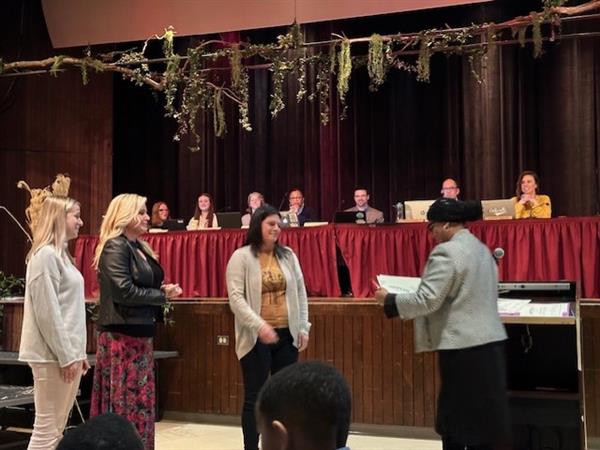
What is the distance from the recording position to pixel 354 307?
17.9 feet

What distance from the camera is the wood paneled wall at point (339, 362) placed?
525 centimetres

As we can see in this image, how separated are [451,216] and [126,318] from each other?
157 centimetres

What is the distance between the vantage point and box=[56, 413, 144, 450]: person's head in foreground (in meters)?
1.23

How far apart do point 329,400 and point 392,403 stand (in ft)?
13.5

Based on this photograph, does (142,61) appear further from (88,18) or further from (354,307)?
(354,307)

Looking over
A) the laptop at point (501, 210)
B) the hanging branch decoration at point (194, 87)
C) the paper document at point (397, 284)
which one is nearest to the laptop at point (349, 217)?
the laptop at point (501, 210)

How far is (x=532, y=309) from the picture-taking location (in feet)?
12.2

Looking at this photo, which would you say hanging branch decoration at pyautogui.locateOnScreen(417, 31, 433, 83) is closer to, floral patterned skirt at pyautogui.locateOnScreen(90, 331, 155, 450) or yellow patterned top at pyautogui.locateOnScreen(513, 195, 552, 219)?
yellow patterned top at pyautogui.locateOnScreen(513, 195, 552, 219)

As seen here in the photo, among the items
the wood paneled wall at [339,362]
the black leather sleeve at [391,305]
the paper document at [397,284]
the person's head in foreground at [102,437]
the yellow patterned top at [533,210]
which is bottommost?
the wood paneled wall at [339,362]

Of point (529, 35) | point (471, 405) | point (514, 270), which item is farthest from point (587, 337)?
point (529, 35)

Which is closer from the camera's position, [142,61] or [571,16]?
[571,16]

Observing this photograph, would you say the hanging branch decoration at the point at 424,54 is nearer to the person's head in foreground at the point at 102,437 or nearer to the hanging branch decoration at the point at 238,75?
the hanging branch decoration at the point at 238,75

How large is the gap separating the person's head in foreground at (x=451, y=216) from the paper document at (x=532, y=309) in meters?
0.81

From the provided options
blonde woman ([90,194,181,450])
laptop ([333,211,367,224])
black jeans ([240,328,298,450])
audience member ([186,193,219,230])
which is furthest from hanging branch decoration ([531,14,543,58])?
audience member ([186,193,219,230])
